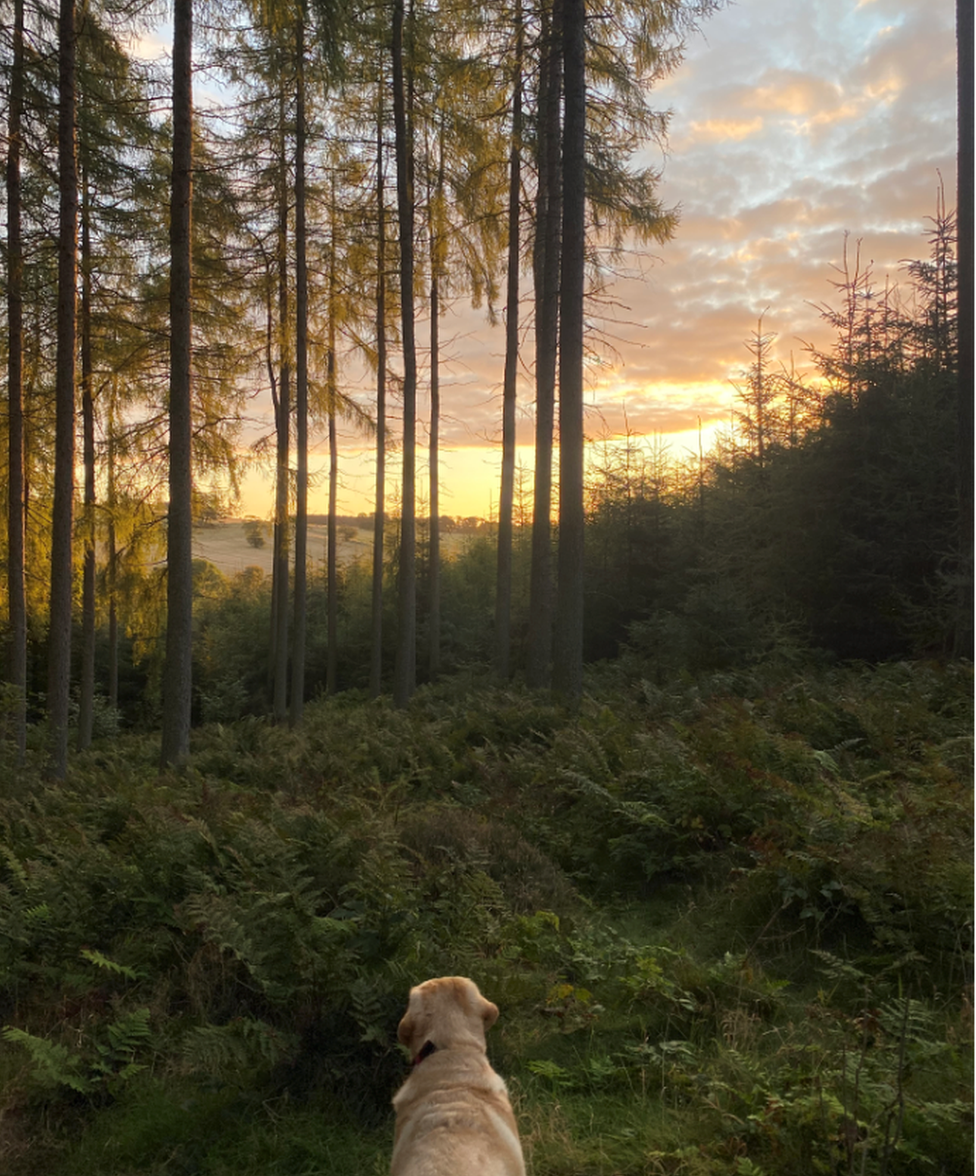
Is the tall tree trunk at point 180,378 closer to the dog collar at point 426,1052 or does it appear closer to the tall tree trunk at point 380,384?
the tall tree trunk at point 380,384

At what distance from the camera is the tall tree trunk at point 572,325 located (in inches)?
498

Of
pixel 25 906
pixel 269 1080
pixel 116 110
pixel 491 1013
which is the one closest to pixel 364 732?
pixel 25 906

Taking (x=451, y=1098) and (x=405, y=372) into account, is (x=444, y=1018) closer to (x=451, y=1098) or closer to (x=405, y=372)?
(x=451, y=1098)

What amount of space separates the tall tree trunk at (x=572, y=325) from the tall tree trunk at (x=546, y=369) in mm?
636

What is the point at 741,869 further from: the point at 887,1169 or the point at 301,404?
the point at 301,404

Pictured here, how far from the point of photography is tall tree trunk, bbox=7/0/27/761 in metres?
12.9

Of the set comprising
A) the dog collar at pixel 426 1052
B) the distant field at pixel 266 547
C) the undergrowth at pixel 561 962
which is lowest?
the undergrowth at pixel 561 962

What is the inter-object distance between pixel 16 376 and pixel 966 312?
15724 mm

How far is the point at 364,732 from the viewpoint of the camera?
12.8 metres

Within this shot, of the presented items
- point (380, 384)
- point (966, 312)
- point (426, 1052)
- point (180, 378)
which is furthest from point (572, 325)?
point (426, 1052)

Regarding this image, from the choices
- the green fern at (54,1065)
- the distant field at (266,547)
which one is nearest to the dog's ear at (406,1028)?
the green fern at (54,1065)

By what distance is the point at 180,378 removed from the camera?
11.4 metres

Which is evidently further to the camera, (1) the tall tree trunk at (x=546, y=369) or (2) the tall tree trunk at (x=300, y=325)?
(2) the tall tree trunk at (x=300, y=325)

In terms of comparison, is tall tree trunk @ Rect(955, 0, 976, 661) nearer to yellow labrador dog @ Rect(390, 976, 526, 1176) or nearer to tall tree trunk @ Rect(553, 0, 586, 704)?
yellow labrador dog @ Rect(390, 976, 526, 1176)
